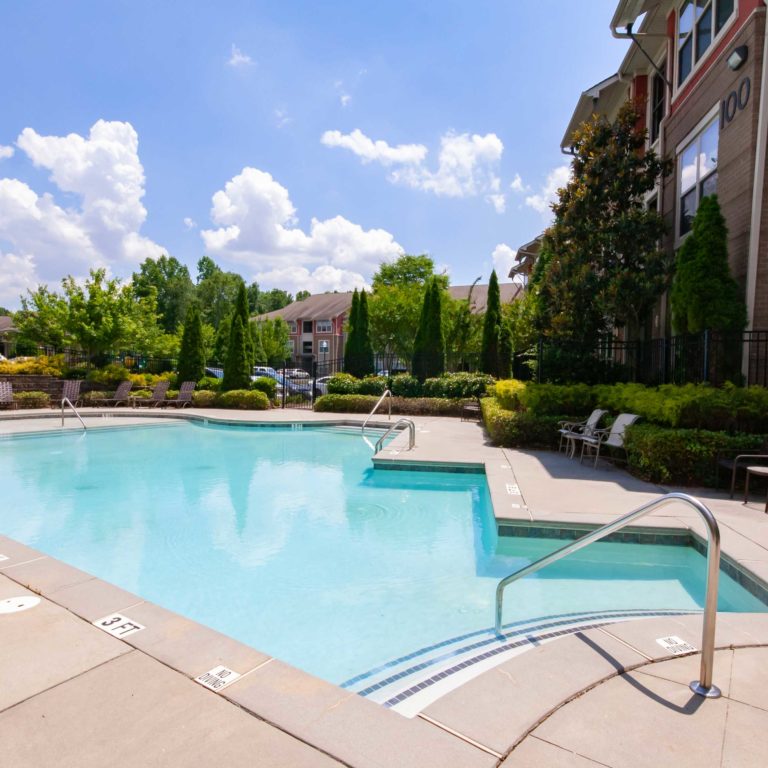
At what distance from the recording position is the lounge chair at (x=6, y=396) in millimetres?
18312

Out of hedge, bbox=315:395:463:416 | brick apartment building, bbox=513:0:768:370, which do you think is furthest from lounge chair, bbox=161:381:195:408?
brick apartment building, bbox=513:0:768:370

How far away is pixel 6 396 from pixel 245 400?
8077 millimetres

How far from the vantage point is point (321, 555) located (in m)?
5.64

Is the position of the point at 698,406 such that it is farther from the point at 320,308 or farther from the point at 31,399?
the point at 320,308

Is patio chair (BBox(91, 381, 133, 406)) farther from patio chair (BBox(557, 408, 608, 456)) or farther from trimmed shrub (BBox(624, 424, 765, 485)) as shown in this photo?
trimmed shrub (BBox(624, 424, 765, 485))

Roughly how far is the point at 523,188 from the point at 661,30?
217 inches

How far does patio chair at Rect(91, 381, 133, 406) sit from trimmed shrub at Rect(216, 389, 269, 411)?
3736mm

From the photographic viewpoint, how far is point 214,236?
27.5m

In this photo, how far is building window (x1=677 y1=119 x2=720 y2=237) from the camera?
10.4 meters

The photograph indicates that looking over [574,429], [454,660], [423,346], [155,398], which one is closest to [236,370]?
[155,398]

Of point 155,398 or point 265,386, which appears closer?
point 155,398

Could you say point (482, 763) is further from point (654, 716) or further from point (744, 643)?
point (744, 643)

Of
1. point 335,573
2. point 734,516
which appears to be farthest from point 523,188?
point 335,573

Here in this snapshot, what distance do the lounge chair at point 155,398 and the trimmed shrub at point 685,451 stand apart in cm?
1745
